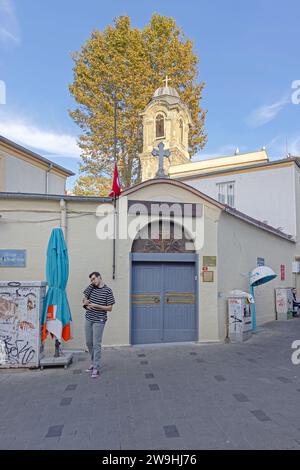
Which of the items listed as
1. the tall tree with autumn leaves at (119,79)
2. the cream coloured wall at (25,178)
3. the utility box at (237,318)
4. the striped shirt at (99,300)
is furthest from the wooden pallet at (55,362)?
the tall tree with autumn leaves at (119,79)

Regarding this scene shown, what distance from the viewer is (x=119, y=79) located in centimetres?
2272

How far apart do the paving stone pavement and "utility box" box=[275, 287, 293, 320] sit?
6.39 metres

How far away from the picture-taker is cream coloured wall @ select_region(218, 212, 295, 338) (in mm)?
9117

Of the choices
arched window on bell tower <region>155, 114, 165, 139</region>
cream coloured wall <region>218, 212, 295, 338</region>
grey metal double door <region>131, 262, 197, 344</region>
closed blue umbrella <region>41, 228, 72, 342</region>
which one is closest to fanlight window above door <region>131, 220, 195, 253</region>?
grey metal double door <region>131, 262, 197, 344</region>

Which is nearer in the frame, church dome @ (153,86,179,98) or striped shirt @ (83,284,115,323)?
striped shirt @ (83,284,115,323)

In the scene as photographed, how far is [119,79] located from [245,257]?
58.2 feet

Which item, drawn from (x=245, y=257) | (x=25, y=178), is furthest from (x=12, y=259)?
(x=25, y=178)

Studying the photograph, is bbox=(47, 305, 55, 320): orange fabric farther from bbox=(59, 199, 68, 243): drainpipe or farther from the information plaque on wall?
bbox=(59, 199, 68, 243): drainpipe

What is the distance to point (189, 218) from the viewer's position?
8664mm

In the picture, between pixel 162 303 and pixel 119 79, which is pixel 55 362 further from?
→ pixel 119 79

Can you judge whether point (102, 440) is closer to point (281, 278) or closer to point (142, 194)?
point (142, 194)

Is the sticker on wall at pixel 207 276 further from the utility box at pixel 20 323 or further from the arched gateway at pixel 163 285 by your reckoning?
the utility box at pixel 20 323

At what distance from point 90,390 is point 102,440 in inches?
63.6

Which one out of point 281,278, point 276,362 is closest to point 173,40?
point 281,278
